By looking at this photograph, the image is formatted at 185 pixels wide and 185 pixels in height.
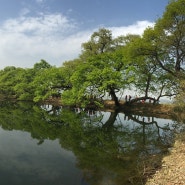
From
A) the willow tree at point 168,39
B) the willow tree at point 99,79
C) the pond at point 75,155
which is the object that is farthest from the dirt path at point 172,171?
the willow tree at point 99,79

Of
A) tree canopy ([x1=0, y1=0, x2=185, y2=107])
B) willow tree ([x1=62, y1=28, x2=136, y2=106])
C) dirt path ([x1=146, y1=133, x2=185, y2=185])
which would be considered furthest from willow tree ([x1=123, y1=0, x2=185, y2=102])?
dirt path ([x1=146, y1=133, x2=185, y2=185])

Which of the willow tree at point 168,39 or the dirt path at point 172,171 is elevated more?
the willow tree at point 168,39

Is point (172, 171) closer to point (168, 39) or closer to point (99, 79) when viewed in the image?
point (168, 39)

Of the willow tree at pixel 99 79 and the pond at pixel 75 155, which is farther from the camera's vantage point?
the willow tree at pixel 99 79

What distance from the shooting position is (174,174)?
45.6 feet

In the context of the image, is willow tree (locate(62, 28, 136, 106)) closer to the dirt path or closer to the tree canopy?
the tree canopy

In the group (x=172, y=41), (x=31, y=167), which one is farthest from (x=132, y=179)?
(x=172, y=41)

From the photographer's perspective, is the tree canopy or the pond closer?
the pond

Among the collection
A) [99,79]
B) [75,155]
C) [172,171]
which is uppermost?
[99,79]

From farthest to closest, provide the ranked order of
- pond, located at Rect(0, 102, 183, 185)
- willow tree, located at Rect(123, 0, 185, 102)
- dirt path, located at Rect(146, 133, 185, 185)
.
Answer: willow tree, located at Rect(123, 0, 185, 102) → pond, located at Rect(0, 102, 183, 185) → dirt path, located at Rect(146, 133, 185, 185)

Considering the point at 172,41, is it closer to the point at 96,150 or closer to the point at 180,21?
the point at 180,21

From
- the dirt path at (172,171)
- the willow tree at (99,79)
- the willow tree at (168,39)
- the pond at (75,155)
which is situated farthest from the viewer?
the willow tree at (99,79)

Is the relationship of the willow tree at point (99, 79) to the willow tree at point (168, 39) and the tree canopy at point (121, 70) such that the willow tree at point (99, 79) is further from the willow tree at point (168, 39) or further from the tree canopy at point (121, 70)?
the willow tree at point (168, 39)

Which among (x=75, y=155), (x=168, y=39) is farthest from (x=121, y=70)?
(x=75, y=155)
